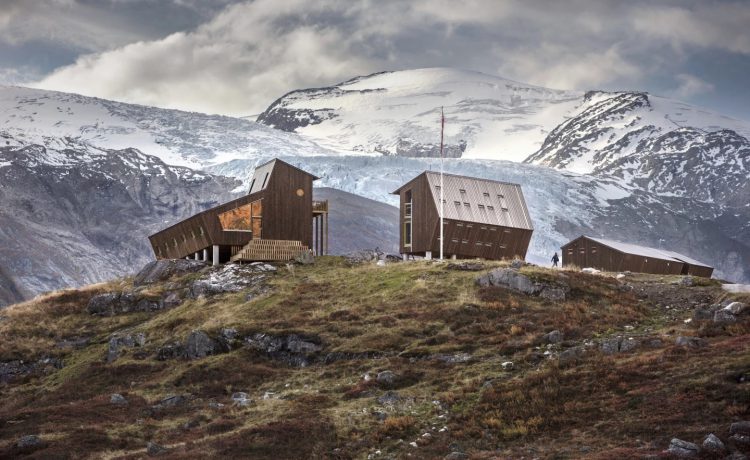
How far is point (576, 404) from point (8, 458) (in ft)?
67.7

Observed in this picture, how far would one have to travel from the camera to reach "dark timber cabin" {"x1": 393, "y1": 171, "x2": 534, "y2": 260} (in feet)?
244

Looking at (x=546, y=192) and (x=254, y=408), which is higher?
(x=546, y=192)

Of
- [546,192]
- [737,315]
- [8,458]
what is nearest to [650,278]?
[737,315]

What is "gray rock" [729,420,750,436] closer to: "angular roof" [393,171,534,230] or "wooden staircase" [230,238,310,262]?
"angular roof" [393,171,534,230]

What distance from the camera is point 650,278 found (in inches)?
2267

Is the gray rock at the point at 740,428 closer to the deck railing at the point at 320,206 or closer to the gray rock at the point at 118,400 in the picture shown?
the gray rock at the point at 118,400

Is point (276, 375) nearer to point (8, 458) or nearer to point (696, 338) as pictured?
point (8, 458)

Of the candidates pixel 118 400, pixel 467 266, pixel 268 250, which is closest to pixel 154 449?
pixel 118 400

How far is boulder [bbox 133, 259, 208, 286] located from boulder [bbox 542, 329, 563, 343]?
115 ft

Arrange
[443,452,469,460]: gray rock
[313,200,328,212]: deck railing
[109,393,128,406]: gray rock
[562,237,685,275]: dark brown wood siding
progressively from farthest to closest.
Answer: [562,237,685,275]: dark brown wood siding
[313,200,328,212]: deck railing
[109,393,128,406]: gray rock
[443,452,469,460]: gray rock

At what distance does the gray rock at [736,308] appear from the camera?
39.4 metres

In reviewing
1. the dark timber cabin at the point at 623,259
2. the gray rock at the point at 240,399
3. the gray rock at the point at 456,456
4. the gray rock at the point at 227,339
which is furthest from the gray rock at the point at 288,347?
the dark timber cabin at the point at 623,259

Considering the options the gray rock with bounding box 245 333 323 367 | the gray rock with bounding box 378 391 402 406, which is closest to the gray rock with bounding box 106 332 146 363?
the gray rock with bounding box 245 333 323 367

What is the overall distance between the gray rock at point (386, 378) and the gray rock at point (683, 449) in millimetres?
15158
